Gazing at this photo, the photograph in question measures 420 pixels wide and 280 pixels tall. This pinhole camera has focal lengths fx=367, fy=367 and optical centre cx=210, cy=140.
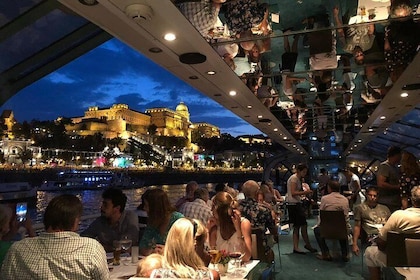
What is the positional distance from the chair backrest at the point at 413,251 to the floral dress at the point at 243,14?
2476mm

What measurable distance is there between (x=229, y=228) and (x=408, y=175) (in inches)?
118

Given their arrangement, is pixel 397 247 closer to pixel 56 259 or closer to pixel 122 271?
pixel 122 271

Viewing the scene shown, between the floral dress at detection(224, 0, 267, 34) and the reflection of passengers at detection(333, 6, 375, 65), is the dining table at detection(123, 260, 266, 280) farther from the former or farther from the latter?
the reflection of passengers at detection(333, 6, 375, 65)

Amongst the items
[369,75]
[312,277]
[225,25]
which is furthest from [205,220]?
[369,75]

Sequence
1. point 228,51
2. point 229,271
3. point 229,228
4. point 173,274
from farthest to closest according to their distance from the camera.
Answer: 1. point 228,51
2. point 229,228
3. point 229,271
4. point 173,274

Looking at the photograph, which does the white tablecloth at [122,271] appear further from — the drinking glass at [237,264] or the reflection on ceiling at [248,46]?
the reflection on ceiling at [248,46]

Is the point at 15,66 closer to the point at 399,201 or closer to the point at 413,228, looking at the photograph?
the point at 413,228

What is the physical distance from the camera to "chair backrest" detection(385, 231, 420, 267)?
11.7ft

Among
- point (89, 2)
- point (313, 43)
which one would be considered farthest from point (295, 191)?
point (89, 2)

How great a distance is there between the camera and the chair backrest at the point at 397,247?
358 centimetres

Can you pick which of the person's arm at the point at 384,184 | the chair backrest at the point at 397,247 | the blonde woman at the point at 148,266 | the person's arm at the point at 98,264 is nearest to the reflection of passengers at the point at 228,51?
the blonde woman at the point at 148,266

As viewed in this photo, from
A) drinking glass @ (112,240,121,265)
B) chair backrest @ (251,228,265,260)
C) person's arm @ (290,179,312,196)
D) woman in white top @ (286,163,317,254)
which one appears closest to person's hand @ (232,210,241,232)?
chair backrest @ (251,228,265,260)

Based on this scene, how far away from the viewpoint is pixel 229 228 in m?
3.47

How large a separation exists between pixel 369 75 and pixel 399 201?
201cm
